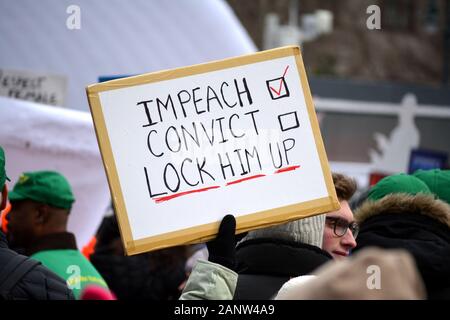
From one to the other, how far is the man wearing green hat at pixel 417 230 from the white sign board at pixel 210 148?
450 mm

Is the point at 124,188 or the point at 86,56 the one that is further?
the point at 86,56

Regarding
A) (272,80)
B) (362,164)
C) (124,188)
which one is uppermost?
(272,80)

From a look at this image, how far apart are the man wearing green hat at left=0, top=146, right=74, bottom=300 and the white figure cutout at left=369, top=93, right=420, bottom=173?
418 inches

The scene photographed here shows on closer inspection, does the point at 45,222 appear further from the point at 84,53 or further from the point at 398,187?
the point at 84,53

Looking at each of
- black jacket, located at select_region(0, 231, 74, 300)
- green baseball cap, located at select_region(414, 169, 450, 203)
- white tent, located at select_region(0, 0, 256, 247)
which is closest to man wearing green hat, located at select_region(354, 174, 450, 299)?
green baseball cap, located at select_region(414, 169, 450, 203)

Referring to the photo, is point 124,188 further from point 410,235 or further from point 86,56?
point 86,56

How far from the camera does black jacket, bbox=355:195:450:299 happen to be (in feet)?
10.4

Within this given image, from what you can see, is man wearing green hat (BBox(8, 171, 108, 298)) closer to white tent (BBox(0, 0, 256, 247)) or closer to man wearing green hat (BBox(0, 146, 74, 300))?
white tent (BBox(0, 0, 256, 247))

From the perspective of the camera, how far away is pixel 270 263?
3.02 metres

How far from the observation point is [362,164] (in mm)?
14242

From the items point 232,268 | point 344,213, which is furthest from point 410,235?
point 232,268

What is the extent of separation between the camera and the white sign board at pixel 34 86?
18.5ft

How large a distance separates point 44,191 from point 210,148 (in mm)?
1554

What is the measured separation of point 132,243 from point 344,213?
1.14 meters
